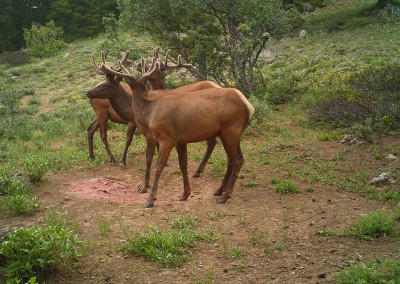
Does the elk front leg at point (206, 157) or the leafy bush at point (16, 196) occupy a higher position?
the leafy bush at point (16, 196)

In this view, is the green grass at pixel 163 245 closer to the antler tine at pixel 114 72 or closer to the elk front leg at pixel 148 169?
the elk front leg at pixel 148 169

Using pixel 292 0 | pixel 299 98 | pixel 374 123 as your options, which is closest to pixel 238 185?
pixel 374 123

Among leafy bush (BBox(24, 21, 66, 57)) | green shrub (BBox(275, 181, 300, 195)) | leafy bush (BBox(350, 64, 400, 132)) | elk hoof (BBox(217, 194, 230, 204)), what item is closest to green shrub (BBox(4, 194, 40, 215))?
elk hoof (BBox(217, 194, 230, 204))

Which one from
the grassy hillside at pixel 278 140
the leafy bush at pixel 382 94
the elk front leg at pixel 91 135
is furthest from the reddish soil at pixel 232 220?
the leafy bush at pixel 382 94

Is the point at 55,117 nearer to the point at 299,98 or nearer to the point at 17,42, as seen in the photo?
the point at 299,98

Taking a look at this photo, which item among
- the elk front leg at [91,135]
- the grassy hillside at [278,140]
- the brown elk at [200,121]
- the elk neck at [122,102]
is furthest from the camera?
the elk front leg at [91,135]

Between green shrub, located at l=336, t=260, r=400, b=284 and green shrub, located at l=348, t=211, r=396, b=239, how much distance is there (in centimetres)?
106

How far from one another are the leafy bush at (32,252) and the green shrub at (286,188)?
13.3ft

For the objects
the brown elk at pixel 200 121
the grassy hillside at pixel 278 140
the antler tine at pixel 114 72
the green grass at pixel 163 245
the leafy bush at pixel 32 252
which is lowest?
the grassy hillside at pixel 278 140

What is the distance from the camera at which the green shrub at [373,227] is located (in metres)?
6.34

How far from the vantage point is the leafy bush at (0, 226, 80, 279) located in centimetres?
529

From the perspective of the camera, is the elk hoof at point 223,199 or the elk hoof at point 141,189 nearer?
the elk hoof at point 223,199

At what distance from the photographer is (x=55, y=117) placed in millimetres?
17031

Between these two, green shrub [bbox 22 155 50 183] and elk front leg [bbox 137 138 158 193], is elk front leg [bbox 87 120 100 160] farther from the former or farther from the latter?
elk front leg [bbox 137 138 158 193]
